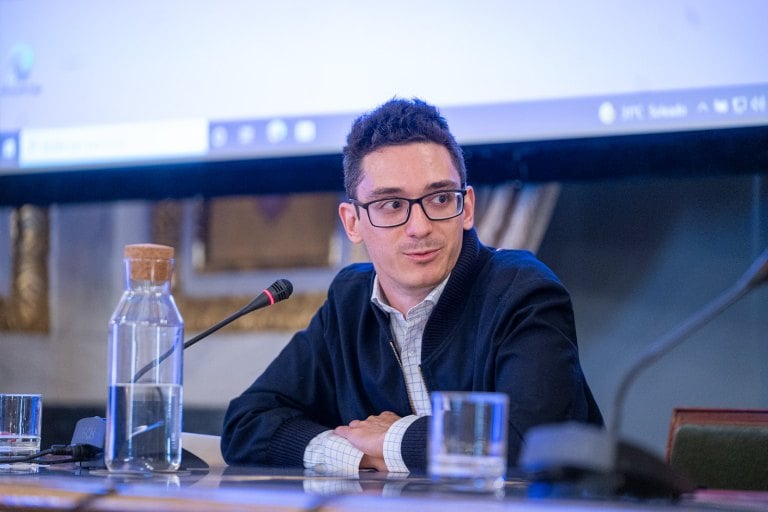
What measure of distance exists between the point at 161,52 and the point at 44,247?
0.87 meters

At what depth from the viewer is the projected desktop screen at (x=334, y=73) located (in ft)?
7.65

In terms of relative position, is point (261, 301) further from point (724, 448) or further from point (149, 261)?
point (724, 448)

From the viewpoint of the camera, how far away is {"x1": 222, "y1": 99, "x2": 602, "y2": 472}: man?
1.55 meters

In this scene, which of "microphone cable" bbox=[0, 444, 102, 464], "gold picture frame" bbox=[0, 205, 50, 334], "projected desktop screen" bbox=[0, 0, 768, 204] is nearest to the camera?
"microphone cable" bbox=[0, 444, 102, 464]

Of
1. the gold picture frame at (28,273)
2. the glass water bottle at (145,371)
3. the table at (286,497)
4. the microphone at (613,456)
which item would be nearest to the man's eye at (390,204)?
the glass water bottle at (145,371)

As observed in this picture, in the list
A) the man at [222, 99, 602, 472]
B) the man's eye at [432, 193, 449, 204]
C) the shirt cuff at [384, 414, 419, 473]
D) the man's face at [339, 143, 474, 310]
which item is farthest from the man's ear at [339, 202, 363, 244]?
the shirt cuff at [384, 414, 419, 473]

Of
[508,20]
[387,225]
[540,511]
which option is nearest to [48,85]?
[508,20]

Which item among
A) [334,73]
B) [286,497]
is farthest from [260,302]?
[334,73]

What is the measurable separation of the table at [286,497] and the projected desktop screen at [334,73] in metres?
1.50

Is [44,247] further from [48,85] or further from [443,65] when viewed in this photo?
[443,65]

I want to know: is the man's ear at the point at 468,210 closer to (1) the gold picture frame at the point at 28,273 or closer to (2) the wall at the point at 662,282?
(2) the wall at the point at 662,282

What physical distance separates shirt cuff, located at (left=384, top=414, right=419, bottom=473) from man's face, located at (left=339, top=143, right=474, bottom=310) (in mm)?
346

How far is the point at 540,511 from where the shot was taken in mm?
740

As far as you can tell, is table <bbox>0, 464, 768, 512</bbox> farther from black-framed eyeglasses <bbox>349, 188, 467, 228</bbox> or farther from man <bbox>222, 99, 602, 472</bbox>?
black-framed eyeglasses <bbox>349, 188, 467, 228</bbox>
